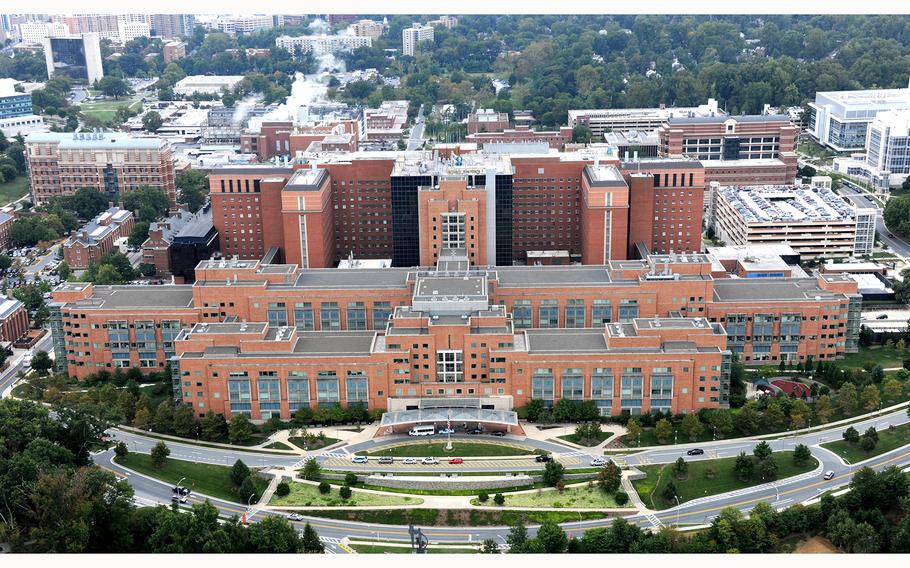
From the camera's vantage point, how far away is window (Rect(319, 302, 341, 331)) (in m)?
113

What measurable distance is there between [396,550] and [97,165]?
11419 cm

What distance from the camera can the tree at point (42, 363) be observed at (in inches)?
4432

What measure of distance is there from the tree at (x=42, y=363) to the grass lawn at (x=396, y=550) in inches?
1907

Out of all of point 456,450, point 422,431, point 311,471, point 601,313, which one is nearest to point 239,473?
point 311,471

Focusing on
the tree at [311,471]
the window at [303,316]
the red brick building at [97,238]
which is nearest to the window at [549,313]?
the window at [303,316]

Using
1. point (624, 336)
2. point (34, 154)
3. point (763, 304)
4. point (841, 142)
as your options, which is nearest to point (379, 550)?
point (624, 336)

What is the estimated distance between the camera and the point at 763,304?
110 metres

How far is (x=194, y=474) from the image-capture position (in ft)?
300

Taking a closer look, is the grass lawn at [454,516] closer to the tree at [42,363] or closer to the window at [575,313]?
the window at [575,313]

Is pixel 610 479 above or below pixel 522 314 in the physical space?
below

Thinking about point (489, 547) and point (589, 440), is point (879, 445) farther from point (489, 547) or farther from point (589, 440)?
point (489, 547)

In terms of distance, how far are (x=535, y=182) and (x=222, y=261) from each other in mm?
42575

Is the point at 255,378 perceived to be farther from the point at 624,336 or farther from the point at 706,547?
the point at 706,547

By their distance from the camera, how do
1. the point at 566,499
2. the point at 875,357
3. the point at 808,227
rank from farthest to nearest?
the point at 808,227 < the point at 875,357 < the point at 566,499
